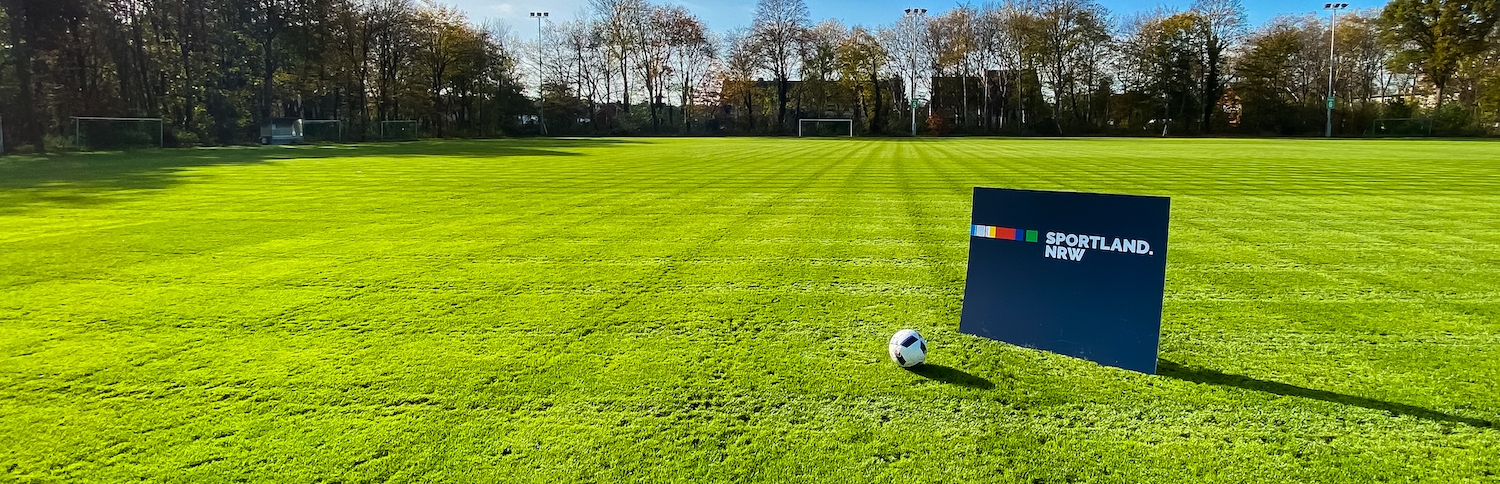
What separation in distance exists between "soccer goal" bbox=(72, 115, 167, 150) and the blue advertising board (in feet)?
116

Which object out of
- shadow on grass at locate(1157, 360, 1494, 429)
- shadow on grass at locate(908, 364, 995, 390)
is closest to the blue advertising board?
shadow on grass at locate(1157, 360, 1494, 429)

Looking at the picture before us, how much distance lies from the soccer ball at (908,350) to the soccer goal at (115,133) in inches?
1390

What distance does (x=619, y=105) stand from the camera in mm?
69750

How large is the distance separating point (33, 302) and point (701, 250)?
4543mm

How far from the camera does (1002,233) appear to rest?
365 centimetres

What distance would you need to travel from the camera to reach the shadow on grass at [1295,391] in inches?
115

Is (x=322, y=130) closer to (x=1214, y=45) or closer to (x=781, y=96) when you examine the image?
(x=781, y=96)

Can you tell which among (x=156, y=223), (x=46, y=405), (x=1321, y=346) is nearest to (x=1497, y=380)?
(x=1321, y=346)

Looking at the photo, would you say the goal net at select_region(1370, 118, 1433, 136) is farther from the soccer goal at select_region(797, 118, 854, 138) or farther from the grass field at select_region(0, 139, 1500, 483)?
the grass field at select_region(0, 139, 1500, 483)

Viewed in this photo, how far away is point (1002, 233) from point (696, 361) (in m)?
1.61

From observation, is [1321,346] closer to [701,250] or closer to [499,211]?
[701,250]

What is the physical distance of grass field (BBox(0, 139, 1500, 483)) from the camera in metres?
2.60

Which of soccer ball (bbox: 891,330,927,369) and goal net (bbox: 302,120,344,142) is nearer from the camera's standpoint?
soccer ball (bbox: 891,330,927,369)

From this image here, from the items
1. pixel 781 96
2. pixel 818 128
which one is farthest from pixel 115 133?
pixel 781 96
